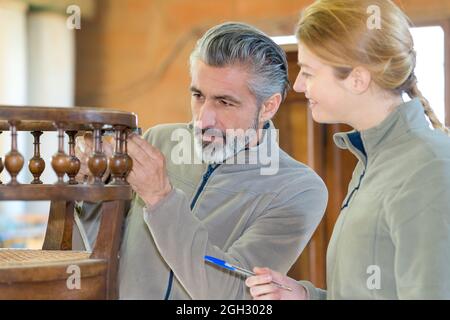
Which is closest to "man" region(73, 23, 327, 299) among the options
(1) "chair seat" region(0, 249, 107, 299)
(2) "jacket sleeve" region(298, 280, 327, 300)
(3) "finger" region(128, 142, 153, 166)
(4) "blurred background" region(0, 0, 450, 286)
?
(2) "jacket sleeve" region(298, 280, 327, 300)

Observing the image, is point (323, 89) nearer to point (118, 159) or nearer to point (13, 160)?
point (118, 159)

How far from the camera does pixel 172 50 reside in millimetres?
3760

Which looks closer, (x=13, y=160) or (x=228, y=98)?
(x=13, y=160)

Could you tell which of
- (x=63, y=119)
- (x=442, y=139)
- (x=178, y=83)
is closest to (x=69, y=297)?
(x=63, y=119)

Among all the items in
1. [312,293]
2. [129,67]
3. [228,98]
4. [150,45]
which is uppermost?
[150,45]

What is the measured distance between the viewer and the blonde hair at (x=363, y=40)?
39.5 inches

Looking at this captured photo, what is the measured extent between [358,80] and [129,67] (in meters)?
2.98

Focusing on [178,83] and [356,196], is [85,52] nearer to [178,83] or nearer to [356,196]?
[178,83]

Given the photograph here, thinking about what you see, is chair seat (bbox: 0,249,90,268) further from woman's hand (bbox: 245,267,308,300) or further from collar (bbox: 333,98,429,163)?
collar (bbox: 333,98,429,163)

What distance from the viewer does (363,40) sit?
100 centimetres

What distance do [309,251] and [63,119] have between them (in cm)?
309

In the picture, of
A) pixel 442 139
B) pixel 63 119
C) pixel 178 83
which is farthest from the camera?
pixel 178 83

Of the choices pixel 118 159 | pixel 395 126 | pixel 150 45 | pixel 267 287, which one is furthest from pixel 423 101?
pixel 150 45

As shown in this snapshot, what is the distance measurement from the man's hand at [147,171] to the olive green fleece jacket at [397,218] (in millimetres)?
283
